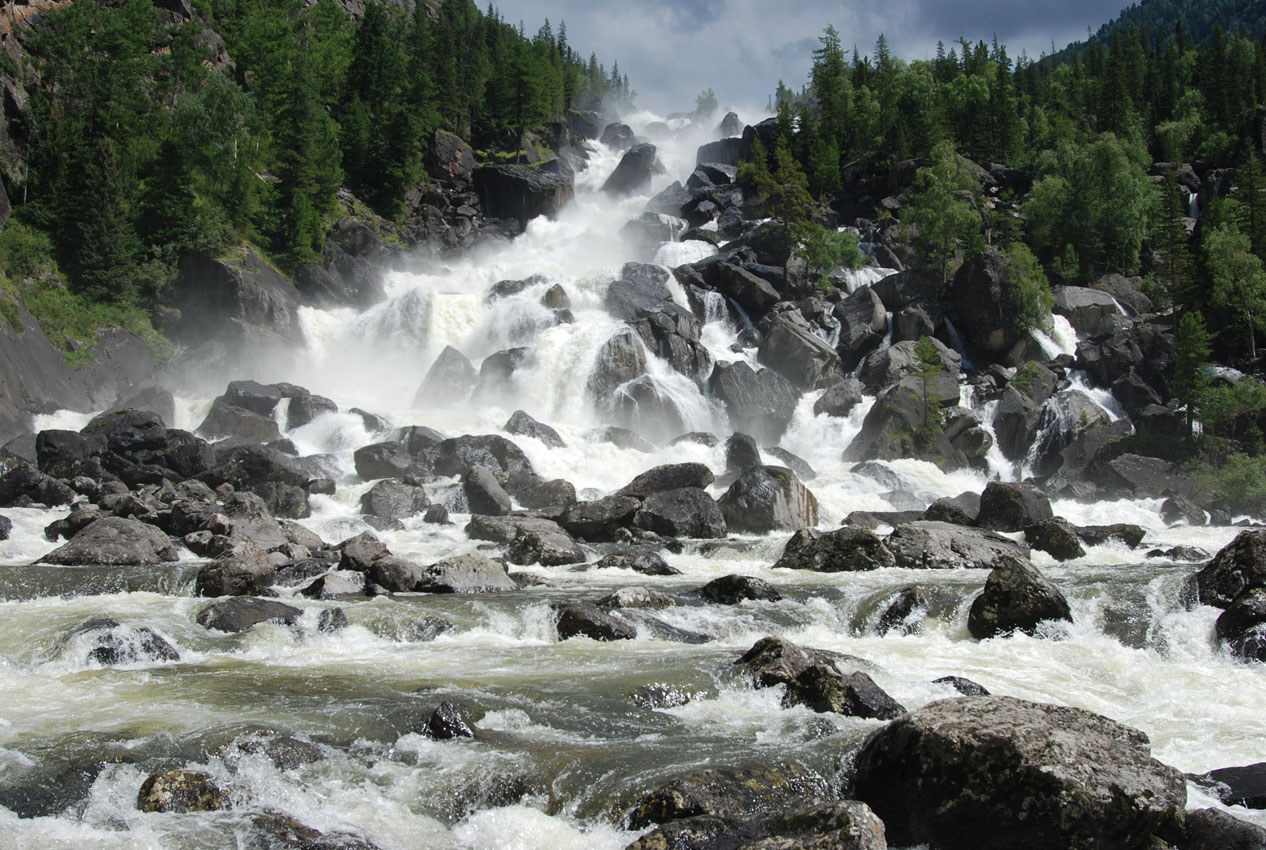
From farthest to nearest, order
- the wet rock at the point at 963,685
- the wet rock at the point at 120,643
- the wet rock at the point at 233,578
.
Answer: the wet rock at the point at 233,578, the wet rock at the point at 120,643, the wet rock at the point at 963,685

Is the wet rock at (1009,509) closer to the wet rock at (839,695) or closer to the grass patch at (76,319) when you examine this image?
the wet rock at (839,695)

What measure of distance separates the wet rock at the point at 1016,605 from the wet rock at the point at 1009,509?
1392 centimetres

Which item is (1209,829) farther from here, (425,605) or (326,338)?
(326,338)

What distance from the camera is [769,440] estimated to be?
154 feet

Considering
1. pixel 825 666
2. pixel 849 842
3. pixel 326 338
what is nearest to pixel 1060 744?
pixel 849 842

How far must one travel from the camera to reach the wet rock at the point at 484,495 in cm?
2983

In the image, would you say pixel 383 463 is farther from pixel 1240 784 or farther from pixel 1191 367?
pixel 1191 367

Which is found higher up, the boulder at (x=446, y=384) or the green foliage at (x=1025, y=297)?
the green foliage at (x=1025, y=297)

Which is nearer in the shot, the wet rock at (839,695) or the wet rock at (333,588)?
the wet rock at (839,695)

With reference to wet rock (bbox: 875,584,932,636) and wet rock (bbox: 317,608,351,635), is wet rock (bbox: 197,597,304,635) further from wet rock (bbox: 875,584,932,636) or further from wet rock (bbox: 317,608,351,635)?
wet rock (bbox: 875,584,932,636)

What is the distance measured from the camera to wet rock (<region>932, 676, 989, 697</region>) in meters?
11.4

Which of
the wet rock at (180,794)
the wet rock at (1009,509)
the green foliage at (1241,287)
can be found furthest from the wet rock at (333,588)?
the green foliage at (1241,287)

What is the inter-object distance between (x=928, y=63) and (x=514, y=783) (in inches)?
4551

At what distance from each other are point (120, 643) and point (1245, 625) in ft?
58.7
